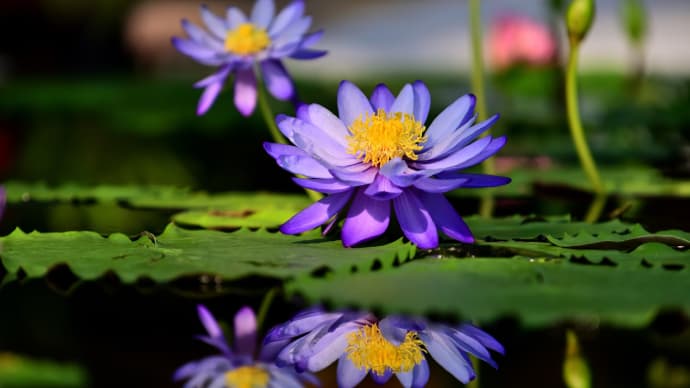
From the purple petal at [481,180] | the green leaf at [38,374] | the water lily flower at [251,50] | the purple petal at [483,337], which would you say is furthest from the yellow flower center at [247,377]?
the water lily flower at [251,50]

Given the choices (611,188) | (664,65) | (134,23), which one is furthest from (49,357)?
(664,65)

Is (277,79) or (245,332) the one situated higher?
(277,79)

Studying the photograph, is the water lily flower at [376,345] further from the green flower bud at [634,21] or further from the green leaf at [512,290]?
the green flower bud at [634,21]

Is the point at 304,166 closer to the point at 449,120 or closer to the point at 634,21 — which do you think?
the point at 449,120

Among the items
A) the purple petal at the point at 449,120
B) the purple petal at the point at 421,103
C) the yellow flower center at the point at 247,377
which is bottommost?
the yellow flower center at the point at 247,377

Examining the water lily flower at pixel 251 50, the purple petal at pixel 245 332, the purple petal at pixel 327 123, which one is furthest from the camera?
the water lily flower at pixel 251 50

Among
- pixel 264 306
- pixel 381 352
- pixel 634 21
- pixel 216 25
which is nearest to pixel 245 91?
Result: pixel 216 25
